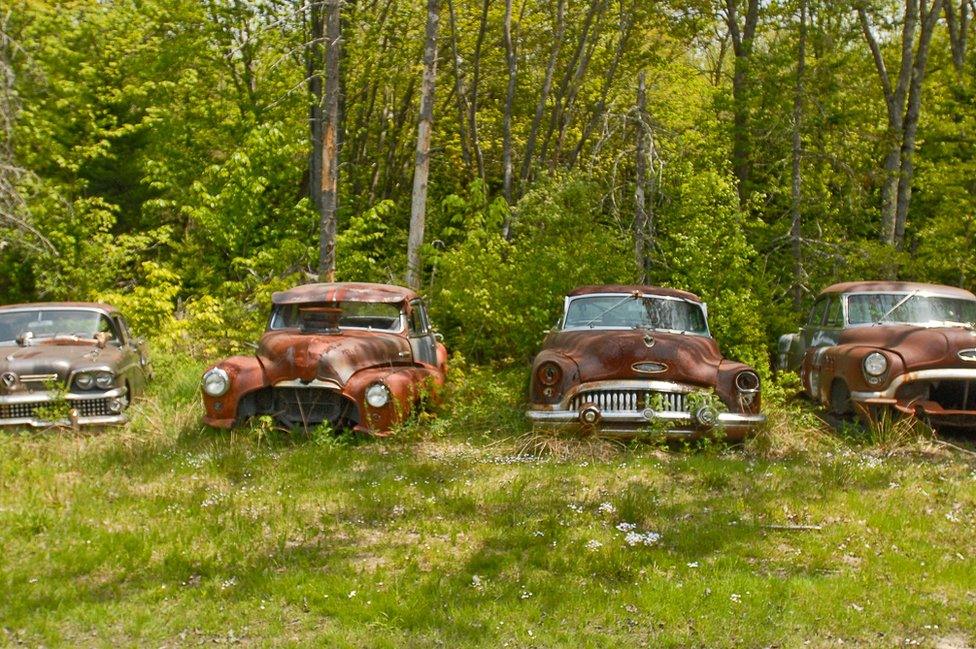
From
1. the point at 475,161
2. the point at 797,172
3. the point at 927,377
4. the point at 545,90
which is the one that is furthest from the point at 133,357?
the point at 475,161

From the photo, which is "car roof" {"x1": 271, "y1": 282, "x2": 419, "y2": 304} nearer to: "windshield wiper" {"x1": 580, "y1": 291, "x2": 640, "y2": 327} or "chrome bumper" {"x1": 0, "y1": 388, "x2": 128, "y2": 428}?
"windshield wiper" {"x1": 580, "y1": 291, "x2": 640, "y2": 327}

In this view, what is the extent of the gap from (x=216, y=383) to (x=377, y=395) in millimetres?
1592

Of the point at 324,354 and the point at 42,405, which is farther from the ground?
the point at 324,354

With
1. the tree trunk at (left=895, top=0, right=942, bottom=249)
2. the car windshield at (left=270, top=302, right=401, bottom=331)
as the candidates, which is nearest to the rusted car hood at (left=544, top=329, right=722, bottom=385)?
the car windshield at (left=270, top=302, right=401, bottom=331)

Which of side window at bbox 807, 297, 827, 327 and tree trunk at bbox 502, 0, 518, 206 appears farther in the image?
tree trunk at bbox 502, 0, 518, 206

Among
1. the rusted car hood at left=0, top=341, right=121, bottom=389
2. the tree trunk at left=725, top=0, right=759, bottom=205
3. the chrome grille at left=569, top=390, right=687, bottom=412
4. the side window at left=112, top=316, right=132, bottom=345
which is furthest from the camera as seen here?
the tree trunk at left=725, top=0, right=759, bottom=205

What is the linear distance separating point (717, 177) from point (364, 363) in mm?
6967

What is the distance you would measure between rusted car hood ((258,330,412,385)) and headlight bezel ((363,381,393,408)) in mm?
267

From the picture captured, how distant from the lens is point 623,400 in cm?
963

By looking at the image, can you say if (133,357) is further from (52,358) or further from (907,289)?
(907,289)

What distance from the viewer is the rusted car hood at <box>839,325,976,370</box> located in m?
10.1

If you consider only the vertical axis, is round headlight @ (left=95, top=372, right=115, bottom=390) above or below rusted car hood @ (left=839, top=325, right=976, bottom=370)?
below

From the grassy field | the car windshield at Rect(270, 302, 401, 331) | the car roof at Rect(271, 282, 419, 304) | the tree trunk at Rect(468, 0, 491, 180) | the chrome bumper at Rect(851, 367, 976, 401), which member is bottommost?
the grassy field

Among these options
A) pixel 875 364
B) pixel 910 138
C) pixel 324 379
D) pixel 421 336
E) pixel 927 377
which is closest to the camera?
pixel 324 379
